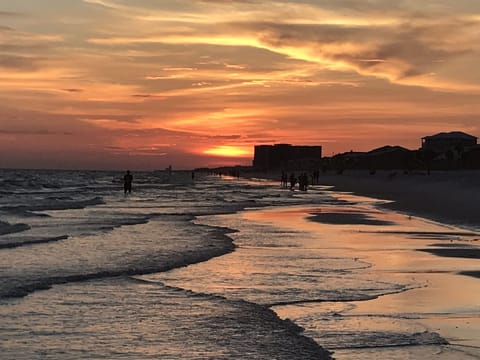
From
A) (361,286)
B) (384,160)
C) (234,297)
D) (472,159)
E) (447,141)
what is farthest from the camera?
(384,160)

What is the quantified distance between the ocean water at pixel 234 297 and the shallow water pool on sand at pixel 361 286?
26 mm

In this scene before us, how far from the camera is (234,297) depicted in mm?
11953

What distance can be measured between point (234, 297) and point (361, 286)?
2467 millimetres

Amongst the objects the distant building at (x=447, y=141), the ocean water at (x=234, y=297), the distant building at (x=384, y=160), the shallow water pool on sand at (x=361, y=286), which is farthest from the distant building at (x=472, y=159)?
the ocean water at (x=234, y=297)

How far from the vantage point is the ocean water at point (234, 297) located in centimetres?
859

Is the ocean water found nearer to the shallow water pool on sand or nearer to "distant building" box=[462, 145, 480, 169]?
the shallow water pool on sand

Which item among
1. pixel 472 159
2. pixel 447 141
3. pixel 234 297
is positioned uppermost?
pixel 447 141

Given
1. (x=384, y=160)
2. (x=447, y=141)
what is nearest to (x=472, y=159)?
(x=447, y=141)

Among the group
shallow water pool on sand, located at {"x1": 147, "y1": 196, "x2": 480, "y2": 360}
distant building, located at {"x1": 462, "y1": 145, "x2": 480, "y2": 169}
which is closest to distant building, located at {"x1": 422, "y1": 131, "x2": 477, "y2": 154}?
distant building, located at {"x1": 462, "y1": 145, "x2": 480, "y2": 169}

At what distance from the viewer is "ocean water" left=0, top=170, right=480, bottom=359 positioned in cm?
859

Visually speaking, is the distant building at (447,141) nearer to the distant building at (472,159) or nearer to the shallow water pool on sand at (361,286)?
the distant building at (472,159)

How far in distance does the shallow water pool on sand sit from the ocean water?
0.03 metres

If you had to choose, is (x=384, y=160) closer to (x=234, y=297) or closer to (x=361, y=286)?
(x=361, y=286)

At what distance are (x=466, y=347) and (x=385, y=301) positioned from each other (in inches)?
120
